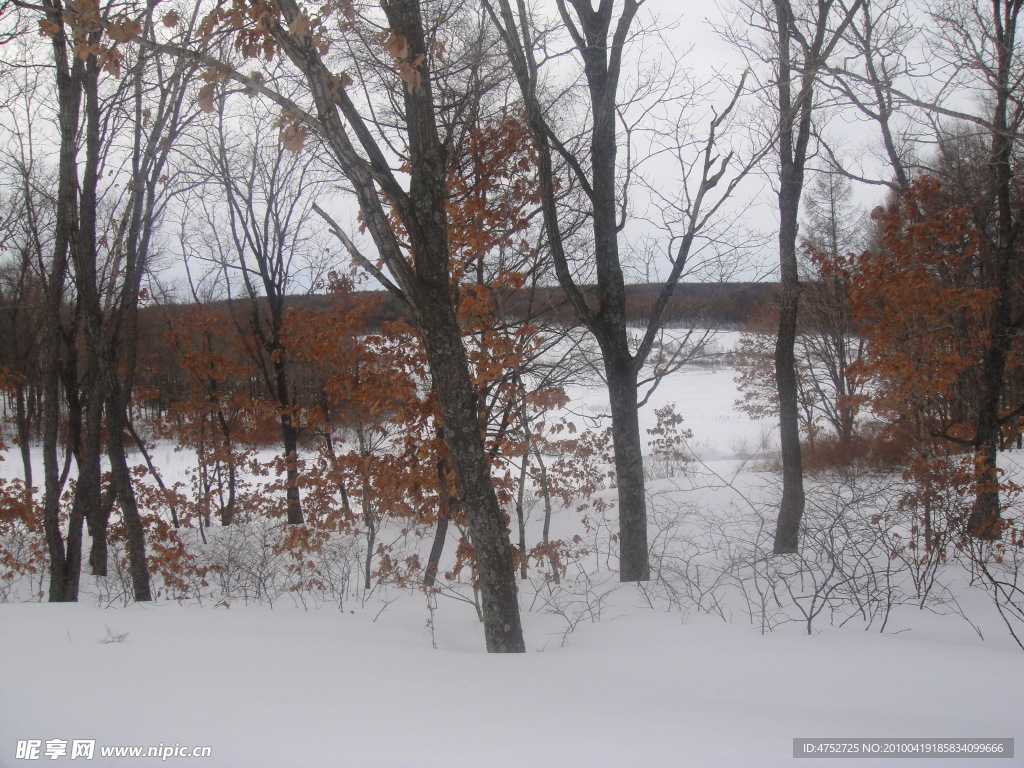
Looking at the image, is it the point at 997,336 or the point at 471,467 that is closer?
the point at 471,467

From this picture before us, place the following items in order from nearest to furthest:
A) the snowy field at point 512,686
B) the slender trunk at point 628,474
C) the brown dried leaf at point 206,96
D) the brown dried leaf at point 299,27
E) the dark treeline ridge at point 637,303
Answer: the snowy field at point 512,686, the brown dried leaf at point 299,27, the brown dried leaf at point 206,96, the slender trunk at point 628,474, the dark treeline ridge at point 637,303

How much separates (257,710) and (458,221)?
6300 mm

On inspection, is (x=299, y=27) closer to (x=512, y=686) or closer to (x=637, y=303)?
(x=512, y=686)

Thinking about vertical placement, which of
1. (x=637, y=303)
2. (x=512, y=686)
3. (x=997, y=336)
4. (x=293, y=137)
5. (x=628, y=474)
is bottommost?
(x=512, y=686)

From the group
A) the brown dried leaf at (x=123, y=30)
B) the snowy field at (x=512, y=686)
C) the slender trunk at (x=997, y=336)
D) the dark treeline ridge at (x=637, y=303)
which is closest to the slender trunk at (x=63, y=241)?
the snowy field at (x=512, y=686)

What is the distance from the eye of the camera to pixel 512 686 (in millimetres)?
3518

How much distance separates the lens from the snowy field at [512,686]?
256cm

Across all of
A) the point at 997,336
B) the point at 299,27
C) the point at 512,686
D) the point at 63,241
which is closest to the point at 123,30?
the point at 299,27

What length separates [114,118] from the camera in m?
8.63

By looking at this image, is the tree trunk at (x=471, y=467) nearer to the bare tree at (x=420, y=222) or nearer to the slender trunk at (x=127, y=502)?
the bare tree at (x=420, y=222)

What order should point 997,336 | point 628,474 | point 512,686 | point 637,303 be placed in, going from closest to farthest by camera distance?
point 512,686 < point 628,474 < point 997,336 < point 637,303

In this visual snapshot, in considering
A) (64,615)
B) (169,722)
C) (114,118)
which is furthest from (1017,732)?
(114,118)

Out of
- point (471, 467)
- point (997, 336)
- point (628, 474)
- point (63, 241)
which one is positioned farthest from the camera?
point (997, 336)

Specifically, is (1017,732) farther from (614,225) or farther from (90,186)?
(90,186)
